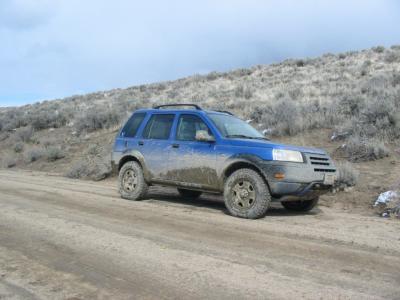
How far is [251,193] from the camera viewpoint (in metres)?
8.30

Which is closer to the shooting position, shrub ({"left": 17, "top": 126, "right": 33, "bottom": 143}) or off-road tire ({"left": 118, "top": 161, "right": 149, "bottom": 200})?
off-road tire ({"left": 118, "top": 161, "right": 149, "bottom": 200})

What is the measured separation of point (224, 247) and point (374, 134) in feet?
27.3

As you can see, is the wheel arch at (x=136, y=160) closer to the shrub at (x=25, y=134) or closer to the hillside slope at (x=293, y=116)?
the hillside slope at (x=293, y=116)

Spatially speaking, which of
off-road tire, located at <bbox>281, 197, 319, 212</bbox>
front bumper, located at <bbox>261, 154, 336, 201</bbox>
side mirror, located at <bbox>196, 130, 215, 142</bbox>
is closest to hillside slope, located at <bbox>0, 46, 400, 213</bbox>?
off-road tire, located at <bbox>281, 197, 319, 212</bbox>

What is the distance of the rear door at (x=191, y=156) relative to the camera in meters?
8.97

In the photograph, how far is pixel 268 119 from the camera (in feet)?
53.8

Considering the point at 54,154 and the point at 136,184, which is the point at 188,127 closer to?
the point at 136,184

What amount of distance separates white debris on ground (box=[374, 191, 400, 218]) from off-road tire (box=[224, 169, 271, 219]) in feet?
8.12

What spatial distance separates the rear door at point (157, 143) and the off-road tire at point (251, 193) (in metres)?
1.72

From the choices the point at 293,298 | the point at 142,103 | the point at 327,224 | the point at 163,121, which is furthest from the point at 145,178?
the point at 142,103

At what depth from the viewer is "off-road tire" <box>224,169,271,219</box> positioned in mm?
8141

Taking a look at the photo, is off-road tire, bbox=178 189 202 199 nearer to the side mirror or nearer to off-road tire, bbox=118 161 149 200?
off-road tire, bbox=118 161 149 200

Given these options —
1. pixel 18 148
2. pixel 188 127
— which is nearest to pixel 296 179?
pixel 188 127

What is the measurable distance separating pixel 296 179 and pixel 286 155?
17.0 inches
